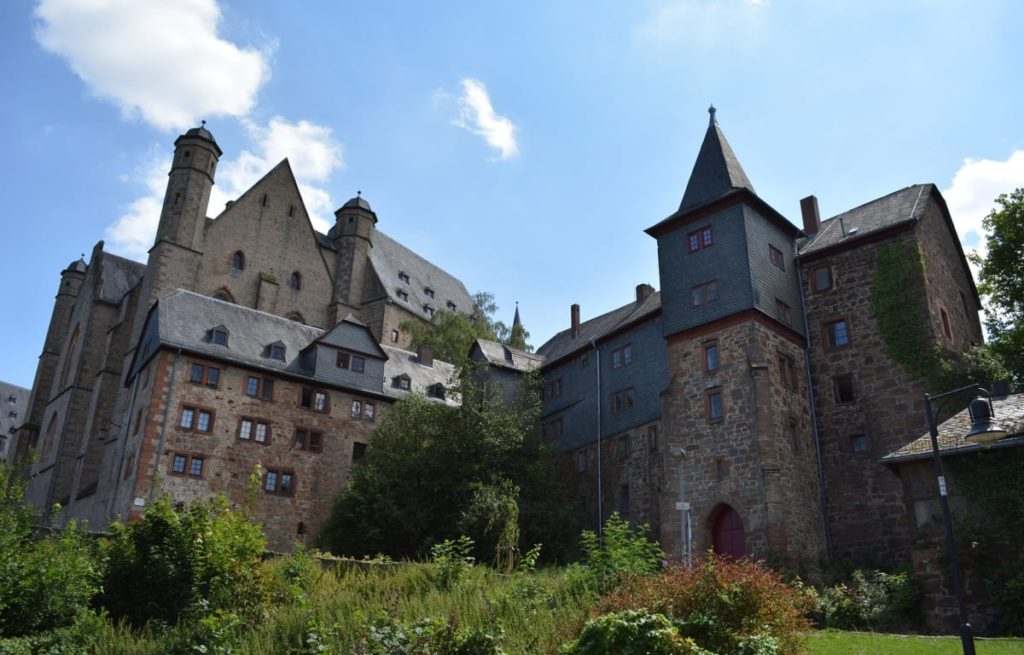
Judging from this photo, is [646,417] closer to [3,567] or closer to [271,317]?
[271,317]

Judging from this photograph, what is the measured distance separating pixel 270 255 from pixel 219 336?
48.1 ft

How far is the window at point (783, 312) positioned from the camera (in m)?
33.1

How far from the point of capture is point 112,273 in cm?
5334

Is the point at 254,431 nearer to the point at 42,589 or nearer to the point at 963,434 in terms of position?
the point at 42,589

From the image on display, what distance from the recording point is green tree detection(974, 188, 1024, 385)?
86.1 feet

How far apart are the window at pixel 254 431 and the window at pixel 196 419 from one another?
4.55 feet

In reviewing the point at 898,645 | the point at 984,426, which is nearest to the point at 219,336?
the point at 898,645

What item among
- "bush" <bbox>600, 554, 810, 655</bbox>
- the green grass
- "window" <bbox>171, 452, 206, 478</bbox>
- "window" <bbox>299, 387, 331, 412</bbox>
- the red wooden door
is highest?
"window" <bbox>299, 387, 331, 412</bbox>

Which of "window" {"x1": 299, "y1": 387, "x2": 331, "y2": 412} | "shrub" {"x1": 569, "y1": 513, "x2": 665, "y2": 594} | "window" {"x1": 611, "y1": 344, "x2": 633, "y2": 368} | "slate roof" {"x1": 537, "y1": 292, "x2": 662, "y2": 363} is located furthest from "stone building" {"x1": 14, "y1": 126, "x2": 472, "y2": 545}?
"shrub" {"x1": 569, "y1": 513, "x2": 665, "y2": 594}

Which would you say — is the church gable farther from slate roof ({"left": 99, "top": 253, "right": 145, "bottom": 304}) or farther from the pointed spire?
the pointed spire

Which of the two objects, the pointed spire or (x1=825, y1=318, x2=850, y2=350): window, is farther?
the pointed spire

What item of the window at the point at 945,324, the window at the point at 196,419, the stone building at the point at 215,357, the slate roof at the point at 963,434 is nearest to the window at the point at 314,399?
the stone building at the point at 215,357

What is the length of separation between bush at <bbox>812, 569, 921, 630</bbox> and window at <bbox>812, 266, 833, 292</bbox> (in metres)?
14.1

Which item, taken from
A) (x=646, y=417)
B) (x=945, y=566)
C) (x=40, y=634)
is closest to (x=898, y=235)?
(x=646, y=417)
